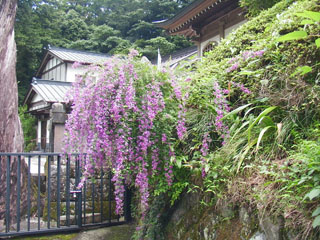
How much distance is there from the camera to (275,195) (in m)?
1.84

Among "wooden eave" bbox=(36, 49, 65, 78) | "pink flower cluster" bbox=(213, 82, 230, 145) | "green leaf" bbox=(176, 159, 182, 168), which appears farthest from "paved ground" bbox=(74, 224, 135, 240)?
"wooden eave" bbox=(36, 49, 65, 78)

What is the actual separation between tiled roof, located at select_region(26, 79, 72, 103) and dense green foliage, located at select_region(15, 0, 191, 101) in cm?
817

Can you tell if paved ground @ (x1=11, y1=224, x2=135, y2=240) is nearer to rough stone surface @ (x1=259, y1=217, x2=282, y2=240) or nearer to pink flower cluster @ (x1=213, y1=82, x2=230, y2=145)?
pink flower cluster @ (x1=213, y1=82, x2=230, y2=145)

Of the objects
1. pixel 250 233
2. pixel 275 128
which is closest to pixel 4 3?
pixel 275 128

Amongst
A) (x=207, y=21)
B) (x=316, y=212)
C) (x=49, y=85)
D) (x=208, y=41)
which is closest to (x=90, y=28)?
(x=49, y=85)

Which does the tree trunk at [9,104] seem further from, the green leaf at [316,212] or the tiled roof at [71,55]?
the tiled roof at [71,55]

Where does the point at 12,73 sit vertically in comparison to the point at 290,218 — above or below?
above

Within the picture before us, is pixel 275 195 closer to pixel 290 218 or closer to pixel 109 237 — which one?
pixel 290 218

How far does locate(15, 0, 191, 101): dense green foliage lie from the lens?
77.6 ft

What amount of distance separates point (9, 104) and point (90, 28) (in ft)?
86.5

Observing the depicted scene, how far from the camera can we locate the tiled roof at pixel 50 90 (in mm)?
13837

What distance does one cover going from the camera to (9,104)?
195 inches

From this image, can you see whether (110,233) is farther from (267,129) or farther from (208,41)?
(208,41)

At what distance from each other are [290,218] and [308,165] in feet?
1.06
